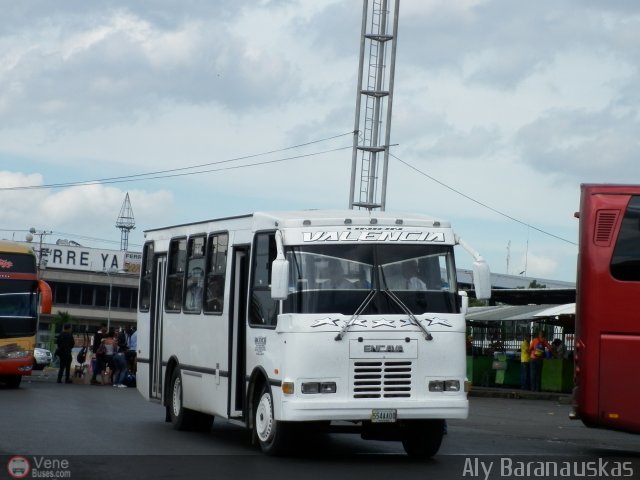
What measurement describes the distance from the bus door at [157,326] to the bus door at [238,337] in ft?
12.1

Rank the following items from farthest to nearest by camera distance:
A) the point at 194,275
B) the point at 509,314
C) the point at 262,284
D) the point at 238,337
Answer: the point at 509,314, the point at 194,275, the point at 238,337, the point at 262,284

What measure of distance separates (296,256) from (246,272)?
1.64 m

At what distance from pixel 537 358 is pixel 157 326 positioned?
1852 cm

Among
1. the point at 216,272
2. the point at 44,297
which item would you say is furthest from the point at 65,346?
the point at 216,272

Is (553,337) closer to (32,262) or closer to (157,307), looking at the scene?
(32,262)

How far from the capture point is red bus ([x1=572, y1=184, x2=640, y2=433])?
52.0 ft

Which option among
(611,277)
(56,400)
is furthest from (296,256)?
(56,400)

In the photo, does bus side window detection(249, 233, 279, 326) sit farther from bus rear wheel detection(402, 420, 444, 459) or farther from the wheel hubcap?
bus rear wheel detection(402, 420, 444, 459)

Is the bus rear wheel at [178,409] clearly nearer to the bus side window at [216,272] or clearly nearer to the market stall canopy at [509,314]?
the bus side window at [216,272]

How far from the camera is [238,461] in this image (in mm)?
14875

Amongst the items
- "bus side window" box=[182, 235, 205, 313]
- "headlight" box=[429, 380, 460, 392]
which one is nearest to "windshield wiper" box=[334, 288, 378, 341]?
"headlight" box=[429, 380, 460, 392]

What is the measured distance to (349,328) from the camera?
1492 centimetres

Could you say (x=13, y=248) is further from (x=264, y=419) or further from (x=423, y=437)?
(x=423, y=437)

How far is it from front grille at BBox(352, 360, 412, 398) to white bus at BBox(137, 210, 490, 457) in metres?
0.01
